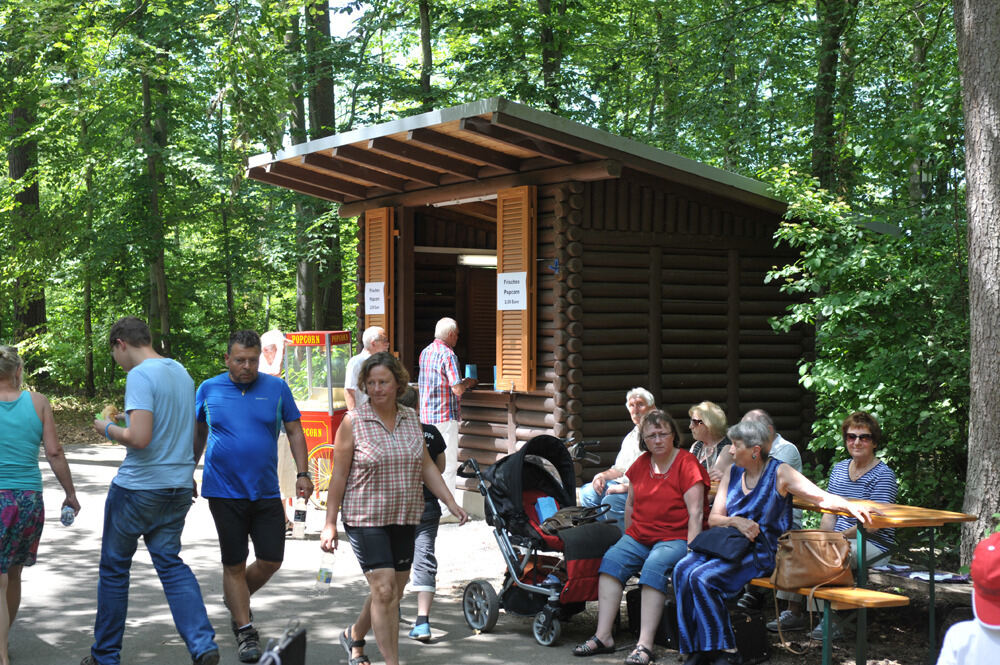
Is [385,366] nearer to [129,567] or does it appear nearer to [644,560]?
[129,567]

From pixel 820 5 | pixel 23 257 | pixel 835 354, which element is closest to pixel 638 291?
pixel 835 354

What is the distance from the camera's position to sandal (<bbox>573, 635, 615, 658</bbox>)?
565 centimetres

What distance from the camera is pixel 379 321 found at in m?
12.1

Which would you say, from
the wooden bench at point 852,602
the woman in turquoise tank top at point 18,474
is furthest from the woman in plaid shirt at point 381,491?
the wooden bench at point 852,602

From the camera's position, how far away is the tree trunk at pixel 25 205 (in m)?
18.8

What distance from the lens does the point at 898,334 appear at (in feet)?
27.4

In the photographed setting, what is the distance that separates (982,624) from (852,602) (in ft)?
9.03

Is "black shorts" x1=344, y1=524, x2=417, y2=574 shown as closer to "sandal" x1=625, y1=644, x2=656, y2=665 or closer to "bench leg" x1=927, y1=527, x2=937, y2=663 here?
"sandal" x1=625, y1=644, x2=656, y2=665

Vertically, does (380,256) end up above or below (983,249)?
above

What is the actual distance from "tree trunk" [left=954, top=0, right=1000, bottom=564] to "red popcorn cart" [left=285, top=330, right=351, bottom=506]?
566 centimetres

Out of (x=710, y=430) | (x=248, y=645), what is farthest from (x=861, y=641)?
(x=248, y=645)

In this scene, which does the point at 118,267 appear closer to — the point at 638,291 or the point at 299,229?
the point at 299,229

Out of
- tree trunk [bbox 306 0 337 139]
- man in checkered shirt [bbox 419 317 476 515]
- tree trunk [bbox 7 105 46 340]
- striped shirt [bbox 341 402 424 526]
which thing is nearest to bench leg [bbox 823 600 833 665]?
striped shirt [bbox 341 402 424 526]

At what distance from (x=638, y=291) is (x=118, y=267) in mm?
13923
